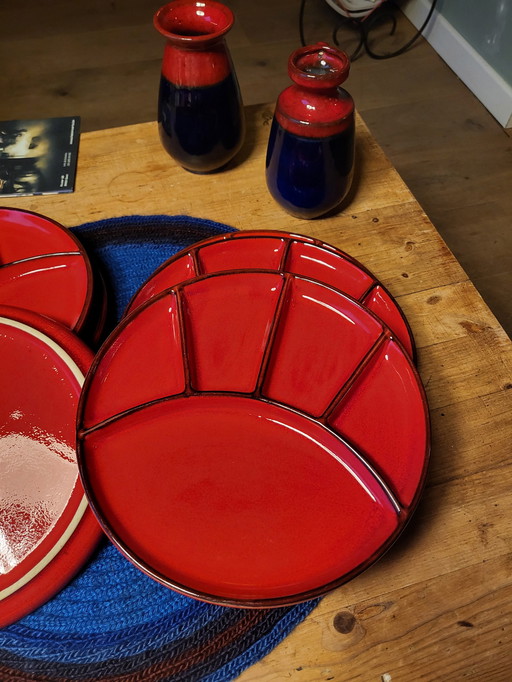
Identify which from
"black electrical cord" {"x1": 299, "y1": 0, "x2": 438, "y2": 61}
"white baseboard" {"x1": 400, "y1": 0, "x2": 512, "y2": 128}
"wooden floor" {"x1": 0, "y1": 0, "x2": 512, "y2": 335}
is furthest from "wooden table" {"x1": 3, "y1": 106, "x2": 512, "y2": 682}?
"black electrical cord" {"x1": 299, "y1": 0, "x2": 438, "y2": 61}

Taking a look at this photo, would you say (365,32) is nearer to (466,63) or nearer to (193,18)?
(466,63)

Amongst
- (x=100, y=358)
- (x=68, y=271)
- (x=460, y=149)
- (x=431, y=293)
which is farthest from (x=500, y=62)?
(x=100, y=358)

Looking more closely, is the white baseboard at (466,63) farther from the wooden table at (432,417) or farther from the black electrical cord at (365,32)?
the wooden table at (432,417)

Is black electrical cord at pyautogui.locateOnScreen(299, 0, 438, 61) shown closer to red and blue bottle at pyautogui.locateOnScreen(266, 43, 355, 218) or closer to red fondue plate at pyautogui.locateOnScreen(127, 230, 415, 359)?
red and blue bottle at pyautogui.locateOnScreen(266, 43, 355, 218)

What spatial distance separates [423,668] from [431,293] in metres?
0.43

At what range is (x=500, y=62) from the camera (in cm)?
161

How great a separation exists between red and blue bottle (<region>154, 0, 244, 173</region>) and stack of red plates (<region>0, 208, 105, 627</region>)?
0.21 metres

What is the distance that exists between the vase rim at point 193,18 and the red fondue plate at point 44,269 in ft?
0.96

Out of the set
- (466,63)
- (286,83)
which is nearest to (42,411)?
(286,83)

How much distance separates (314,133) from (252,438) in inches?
14.9

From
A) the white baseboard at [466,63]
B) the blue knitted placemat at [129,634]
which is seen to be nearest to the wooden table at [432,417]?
the blue knitted placemat at [129,634]

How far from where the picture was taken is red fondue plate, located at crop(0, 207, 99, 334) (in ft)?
2.21

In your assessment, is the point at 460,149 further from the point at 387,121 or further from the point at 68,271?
the point at 68,271

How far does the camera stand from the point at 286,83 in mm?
1797
